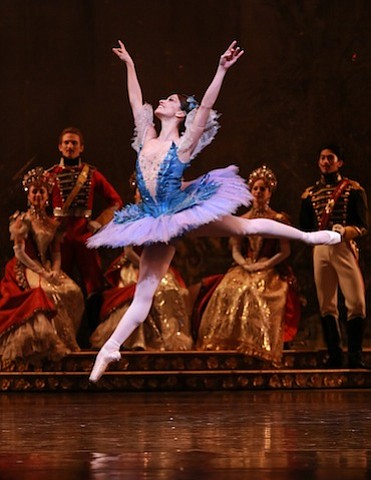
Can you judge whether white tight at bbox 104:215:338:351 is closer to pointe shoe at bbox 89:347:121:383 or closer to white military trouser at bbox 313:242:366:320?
pointe shoe at bbox 89:347:121:383

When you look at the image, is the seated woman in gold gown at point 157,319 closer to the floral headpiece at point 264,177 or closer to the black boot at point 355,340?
the floral headpiece at point 264,177

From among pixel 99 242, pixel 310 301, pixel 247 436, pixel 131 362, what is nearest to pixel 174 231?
pixel 99 242

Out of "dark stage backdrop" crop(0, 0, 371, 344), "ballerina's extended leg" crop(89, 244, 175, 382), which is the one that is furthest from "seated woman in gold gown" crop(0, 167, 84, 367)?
"ballerina's extended leg" crop(89, 244, 175, 382)

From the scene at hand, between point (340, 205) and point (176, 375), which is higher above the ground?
point (340, 205)

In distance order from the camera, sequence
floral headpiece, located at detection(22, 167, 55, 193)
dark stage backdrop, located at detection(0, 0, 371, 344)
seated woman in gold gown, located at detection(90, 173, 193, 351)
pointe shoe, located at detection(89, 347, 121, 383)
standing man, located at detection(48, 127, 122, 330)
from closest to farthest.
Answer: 1. pointe shoe, located at detection(89, 347, 121, 383)
2. seated woman in gold gown, located at detection(90, 173, 193, 351)
3. floral headpiece, located at detection(22, 167, 55, 193)
4. standing man, located at detection(48, 127, 122, 330)
5. dark stage backdrop, located at detection(0, 0, 371, 344)

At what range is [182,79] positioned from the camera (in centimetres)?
952

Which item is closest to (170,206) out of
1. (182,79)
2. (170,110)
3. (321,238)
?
(170,110)

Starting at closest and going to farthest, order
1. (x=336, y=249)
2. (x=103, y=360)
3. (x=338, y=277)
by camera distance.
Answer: (x=103, y=360), (x=336, y=249), (x=338, y=277)

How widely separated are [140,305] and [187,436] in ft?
3.07

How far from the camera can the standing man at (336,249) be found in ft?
27.6

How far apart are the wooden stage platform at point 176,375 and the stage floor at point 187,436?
253 millimetres

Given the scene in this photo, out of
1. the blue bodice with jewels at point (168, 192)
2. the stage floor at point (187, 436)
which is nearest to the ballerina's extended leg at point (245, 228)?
the blue bodice with jewels at point (168, 192)

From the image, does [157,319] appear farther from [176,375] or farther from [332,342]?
[332,342]

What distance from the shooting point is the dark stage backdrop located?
949 centimetres
